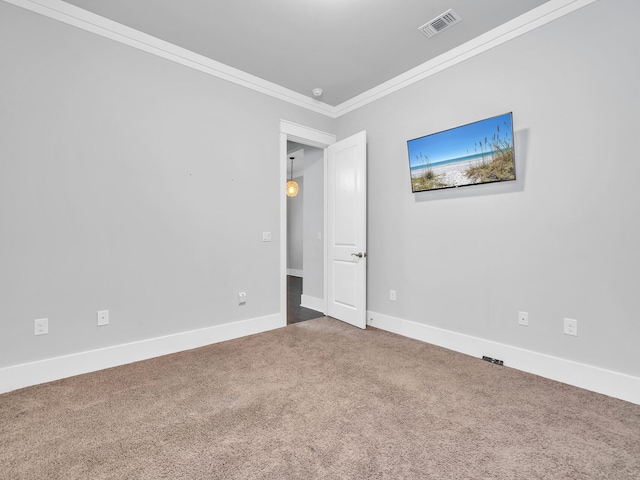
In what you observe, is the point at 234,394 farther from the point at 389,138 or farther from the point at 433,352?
the point at 389,138

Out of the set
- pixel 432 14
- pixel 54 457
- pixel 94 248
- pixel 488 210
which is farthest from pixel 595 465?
pixel 94 248

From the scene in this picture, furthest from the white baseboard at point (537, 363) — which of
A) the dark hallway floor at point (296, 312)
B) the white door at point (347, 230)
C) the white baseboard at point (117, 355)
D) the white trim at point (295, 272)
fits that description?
the white trim at point (295, 272)

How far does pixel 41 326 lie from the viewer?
2.26 meters

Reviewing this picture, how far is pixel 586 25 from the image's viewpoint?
2.18m

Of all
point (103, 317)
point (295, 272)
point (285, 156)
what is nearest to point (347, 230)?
point (285, 156)

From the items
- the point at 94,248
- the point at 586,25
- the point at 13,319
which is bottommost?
the point at 13,319

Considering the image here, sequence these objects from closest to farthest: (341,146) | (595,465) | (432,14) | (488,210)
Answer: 1. (595,465)
2. (432,14)
3. (488,210)
4. (341,146)

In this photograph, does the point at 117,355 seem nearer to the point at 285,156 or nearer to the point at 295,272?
the point at 285,156

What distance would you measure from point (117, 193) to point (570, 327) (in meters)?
3.67

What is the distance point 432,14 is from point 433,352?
2850mm

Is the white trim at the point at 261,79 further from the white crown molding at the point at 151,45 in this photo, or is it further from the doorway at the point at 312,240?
the doorway at the point at 312,240

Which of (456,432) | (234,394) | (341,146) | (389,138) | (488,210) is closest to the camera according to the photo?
(456,432)

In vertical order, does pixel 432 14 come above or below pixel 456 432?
above

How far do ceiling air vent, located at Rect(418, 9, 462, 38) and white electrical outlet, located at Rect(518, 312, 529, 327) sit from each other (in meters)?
2.42
